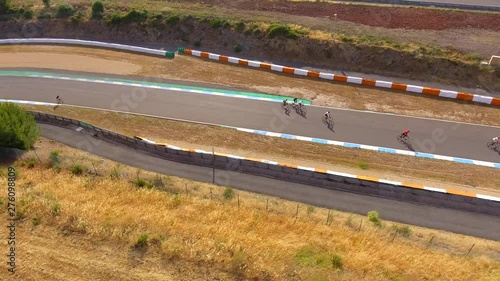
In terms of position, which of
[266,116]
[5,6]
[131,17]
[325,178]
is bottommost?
[325,178]

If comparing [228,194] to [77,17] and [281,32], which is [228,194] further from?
[77,17]

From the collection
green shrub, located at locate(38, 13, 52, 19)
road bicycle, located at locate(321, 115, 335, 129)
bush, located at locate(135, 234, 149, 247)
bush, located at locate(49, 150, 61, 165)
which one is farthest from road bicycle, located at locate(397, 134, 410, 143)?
green shrub, located at locate(38, 13, 52, 19)

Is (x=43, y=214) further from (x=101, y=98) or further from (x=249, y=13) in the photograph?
(x=249, y=13)

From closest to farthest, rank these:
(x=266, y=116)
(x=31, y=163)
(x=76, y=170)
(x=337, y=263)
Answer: (x=337, y=263)
(x=76, y=170)
(x=31, y=163)
(x=266, y=116)

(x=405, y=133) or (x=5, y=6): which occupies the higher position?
(x=5, y=6)

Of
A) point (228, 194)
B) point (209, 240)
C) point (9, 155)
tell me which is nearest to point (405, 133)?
point (228, 194)

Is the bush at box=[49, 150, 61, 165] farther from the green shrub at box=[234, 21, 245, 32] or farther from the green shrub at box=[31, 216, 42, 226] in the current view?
the green shrub at box=[234, 21, 245, 32]

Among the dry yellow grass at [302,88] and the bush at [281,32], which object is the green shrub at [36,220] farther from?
the bush at [281,32]

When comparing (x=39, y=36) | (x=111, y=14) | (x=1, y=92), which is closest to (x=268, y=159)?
(x=1, y=92)
